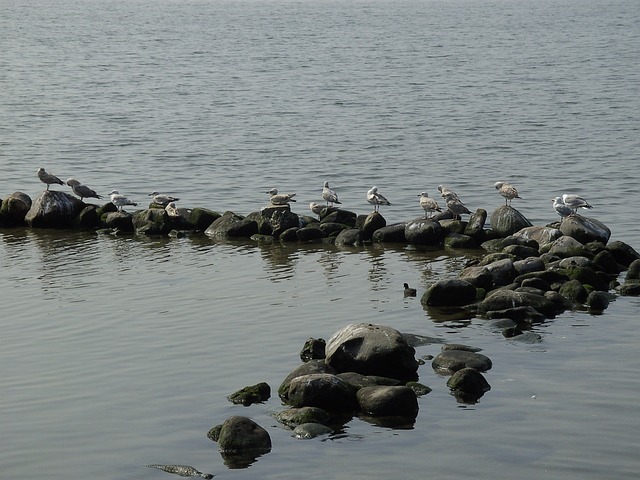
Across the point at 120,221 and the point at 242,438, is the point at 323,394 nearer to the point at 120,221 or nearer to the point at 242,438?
the point at 242,438

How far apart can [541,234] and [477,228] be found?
153 centimetres

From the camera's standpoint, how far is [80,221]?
85.2ft

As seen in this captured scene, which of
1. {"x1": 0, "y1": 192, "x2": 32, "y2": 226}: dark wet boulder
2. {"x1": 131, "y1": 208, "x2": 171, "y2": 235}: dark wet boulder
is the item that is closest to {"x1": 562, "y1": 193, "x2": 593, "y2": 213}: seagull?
{"x1": 131, "y1": 208, "x2": 171, "y2": 235}: dark wet boulder

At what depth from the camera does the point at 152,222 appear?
82.7ft

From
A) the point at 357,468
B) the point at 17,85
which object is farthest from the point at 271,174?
the point at 17,85

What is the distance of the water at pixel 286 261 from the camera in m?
12.6

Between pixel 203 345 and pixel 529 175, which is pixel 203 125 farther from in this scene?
pixel 203 345

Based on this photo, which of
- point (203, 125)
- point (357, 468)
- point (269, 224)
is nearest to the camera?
point (357, 468)

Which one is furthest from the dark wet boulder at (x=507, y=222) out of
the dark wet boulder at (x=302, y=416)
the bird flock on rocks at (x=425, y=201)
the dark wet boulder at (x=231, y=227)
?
the dark wet boulder at (x=302, y=416)

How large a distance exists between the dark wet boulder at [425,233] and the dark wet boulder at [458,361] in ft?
27.2

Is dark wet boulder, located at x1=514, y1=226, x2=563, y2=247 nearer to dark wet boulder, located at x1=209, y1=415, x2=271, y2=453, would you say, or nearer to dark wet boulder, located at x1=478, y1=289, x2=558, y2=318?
dark wet boulder, located at x1=478, y1=289, x2=558, y2=318

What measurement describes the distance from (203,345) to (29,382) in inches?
106

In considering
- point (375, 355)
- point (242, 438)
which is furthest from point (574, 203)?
point (242, 438)

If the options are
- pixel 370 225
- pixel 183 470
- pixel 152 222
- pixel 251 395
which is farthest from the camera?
pixel 152 222
